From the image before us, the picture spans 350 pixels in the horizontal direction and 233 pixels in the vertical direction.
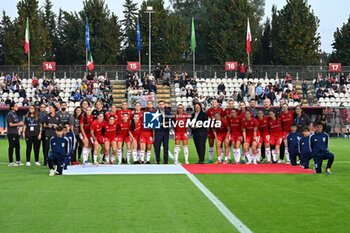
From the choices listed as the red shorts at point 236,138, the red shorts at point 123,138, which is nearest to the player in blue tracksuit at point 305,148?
the red shorts at point 236,138

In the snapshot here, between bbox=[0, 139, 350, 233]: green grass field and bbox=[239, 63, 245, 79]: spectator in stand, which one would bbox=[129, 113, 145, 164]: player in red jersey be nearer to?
bbox=[0, 139, 350, 233]: green grass field

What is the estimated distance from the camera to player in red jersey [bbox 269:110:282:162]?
15.6 metres

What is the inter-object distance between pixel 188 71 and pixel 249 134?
27368 mm

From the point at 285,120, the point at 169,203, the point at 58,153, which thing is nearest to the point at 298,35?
the point at 285,120

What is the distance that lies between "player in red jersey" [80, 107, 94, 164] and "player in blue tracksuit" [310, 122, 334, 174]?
6519 mm

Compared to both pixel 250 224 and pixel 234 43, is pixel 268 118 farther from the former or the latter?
pixel 234 43

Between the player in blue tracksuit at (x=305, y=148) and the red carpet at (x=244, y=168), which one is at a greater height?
the player in blue tracksuit at (x=305, y=148)

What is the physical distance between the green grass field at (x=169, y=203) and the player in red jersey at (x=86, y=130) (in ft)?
9.30

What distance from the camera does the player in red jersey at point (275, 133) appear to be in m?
15.6

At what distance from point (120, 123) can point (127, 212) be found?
26.0 feet

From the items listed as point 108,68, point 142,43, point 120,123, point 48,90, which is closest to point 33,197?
point 120,123

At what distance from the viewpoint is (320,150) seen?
41.2 feet

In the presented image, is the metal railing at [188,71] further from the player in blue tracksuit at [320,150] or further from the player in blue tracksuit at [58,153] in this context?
the player in blue tracksuit at [320,150]

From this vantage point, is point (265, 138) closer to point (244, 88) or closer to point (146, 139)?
point (146, 139)
